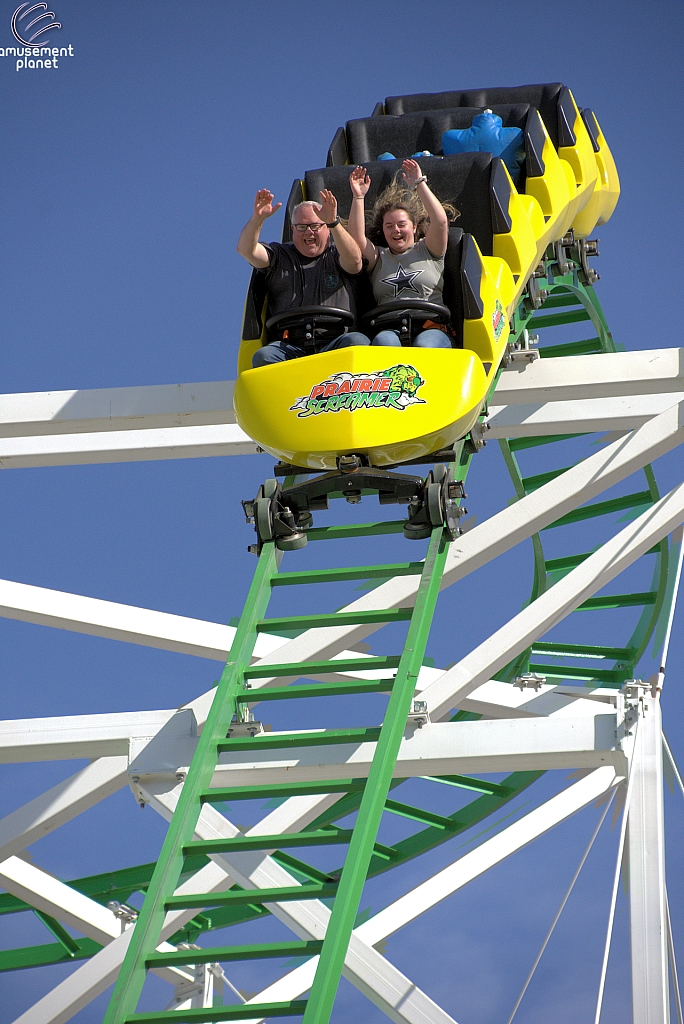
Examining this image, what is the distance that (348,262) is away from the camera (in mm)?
6148

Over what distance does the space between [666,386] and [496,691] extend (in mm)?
1602

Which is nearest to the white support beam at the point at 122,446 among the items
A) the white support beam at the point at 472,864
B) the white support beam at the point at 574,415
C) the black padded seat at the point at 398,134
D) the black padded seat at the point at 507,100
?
the white support beam at the point at 574,415

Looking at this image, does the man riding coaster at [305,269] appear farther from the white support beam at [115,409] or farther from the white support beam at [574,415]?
the white support beam at [574,415]

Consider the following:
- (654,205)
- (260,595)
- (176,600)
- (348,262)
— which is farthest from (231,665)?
(176,600)

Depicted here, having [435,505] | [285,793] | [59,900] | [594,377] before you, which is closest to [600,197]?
[594,377]

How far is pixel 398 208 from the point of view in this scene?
20.6 ft

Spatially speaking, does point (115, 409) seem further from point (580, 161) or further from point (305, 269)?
point (580, 161)

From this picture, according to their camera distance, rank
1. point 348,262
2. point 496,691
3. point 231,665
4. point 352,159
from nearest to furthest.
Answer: point 231,665, point 348,262, point 496,691, point 352,159

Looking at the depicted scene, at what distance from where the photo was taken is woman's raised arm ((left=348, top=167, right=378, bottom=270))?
19.7 ft

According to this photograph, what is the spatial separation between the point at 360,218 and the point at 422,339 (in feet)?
1.95

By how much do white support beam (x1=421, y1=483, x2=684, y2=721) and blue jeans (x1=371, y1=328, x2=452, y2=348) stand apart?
111cm

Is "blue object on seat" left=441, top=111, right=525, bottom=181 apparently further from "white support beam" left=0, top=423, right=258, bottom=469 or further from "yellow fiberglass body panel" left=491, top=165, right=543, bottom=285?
"white support beam" left=0, top=423, right=258, bottom=469

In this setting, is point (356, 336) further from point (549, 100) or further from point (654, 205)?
point (654, 205)

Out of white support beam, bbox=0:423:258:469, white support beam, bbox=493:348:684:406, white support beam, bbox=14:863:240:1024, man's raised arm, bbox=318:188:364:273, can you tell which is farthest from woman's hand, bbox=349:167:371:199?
white support beam, bbox=14:863:240:1024
